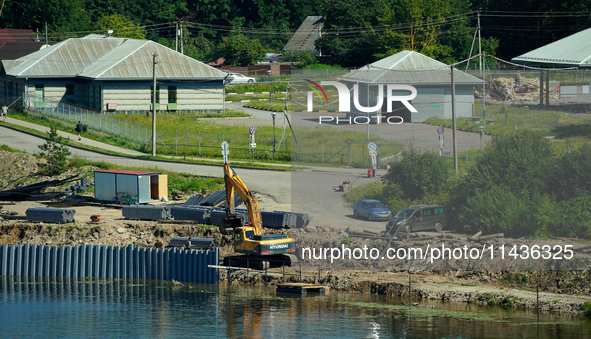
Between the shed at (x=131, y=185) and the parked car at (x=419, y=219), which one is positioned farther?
the shed at (x=131, y=185)

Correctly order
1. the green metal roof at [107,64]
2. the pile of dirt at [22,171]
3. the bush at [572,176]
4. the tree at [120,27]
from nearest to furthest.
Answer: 1. the bush at [572,176]
2. the pile of dirt at [22,171]
3. the green metal roof at [107,64]
4. the tree at [120,27]

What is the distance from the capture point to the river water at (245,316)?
33.0m

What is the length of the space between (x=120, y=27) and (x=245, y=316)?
11416 centimetres

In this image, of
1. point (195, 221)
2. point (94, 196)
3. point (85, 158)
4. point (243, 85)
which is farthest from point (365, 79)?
point (243, 85)

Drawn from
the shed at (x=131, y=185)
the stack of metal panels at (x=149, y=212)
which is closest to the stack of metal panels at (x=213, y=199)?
the stack of metal panels at (x=149, y=212)

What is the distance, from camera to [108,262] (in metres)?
44.9

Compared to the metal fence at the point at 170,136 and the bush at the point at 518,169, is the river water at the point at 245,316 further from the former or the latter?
the metal fence at the point at 170,136

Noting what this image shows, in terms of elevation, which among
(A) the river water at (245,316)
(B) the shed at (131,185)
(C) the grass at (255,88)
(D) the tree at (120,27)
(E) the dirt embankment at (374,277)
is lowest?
(A) the river water at (245,316)

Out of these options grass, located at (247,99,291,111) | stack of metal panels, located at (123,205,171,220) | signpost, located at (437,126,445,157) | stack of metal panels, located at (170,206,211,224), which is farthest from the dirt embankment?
grass, located at (247,99,291,111)

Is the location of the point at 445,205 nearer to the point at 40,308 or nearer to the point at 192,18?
the point at 40,308

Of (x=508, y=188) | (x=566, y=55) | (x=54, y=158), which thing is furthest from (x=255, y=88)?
(x=508, y=188)

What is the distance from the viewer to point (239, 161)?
63594mm

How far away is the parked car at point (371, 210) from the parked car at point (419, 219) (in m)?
0.62

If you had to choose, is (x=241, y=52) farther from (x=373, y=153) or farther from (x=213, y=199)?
(x=373, y=153)
